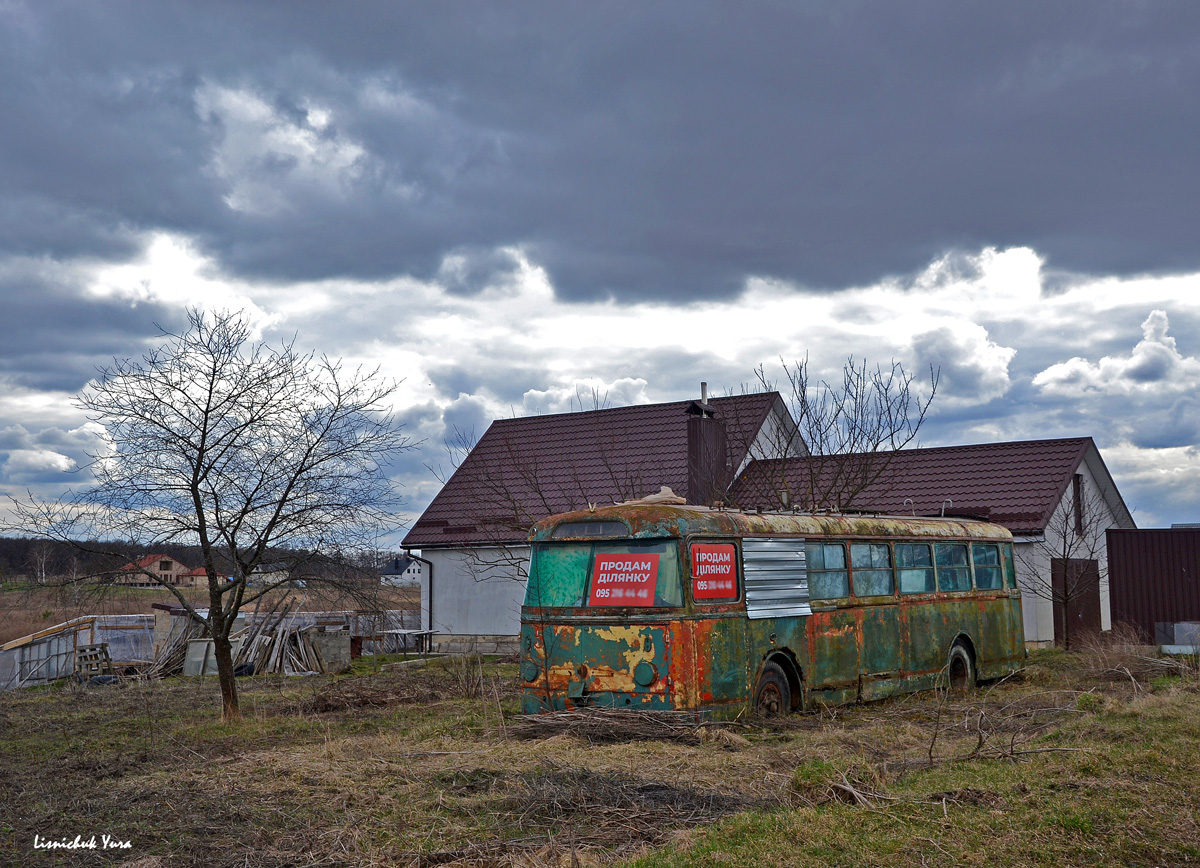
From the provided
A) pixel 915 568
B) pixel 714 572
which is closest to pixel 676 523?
pixel 714 572

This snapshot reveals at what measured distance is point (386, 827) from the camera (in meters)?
7.72

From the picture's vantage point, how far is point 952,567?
17391 mm

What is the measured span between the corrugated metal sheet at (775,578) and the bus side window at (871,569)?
1.42 m

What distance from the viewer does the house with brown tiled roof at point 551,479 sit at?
1046 inches

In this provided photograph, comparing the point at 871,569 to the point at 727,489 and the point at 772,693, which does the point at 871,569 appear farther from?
the point at 727,489

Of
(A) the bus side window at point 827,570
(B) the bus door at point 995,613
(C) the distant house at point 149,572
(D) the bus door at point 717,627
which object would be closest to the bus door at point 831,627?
(A) the bus side window at point 827,570

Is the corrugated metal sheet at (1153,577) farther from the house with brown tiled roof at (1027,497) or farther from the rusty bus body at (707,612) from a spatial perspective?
the rusty bus body at (707,612)

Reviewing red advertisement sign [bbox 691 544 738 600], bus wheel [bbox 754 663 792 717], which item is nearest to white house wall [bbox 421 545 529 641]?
bus wheel [bbox 754 663 792 717]

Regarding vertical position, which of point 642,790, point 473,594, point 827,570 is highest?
point 827,570

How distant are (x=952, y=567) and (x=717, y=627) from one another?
7123mm

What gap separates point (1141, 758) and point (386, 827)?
6.06 meters

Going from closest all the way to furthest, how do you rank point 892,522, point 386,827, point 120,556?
point 386,827
point 120,556
point 892,522

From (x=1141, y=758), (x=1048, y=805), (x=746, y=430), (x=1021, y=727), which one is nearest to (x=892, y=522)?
(x=1021, y=727)

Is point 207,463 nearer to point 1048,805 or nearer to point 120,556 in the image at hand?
point 120,556
